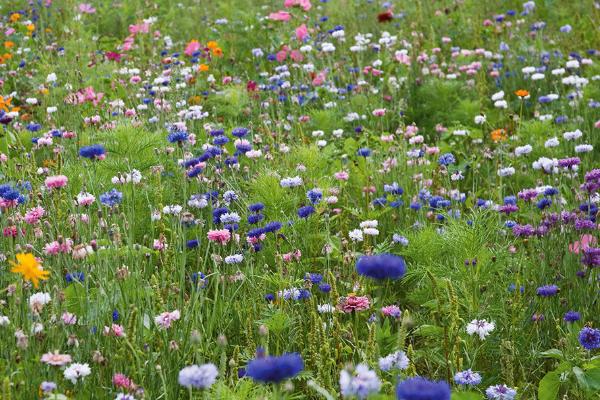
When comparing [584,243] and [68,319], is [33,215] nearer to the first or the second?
[68,319]

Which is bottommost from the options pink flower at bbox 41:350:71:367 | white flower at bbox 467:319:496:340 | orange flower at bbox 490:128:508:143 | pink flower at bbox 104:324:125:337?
orange flower at bbox 490:128:508:143

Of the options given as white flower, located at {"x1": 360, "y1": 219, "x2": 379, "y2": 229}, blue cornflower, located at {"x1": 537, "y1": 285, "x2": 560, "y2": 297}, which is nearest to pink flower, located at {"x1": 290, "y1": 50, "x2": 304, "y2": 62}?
white flower, located at {"x1": 360, "y1": 219, "x2": 379, "y2": 229}

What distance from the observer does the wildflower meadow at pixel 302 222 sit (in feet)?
6.33

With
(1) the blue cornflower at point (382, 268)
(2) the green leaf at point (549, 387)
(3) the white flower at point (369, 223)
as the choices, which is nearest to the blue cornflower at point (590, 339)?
(2) the green leaf at point (549, 387)

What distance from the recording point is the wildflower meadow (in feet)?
6.33

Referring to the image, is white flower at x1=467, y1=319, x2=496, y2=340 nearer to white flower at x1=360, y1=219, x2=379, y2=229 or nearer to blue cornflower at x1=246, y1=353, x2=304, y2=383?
white flower at x1=360, y1=219, x2=379, y2=229

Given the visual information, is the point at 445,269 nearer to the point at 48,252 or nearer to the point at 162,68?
the point at 48,252

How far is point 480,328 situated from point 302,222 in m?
1.01

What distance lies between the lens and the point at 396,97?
4949 millimetres

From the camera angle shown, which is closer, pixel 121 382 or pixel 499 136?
pixel 121 382

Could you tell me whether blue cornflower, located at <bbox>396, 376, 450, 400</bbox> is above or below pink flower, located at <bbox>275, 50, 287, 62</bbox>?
above

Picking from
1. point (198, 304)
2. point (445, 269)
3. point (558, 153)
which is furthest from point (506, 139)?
point (198, 304)

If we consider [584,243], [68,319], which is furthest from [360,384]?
[584,243]

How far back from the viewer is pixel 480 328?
7.01ft
